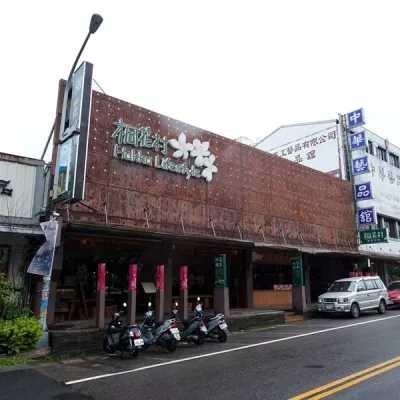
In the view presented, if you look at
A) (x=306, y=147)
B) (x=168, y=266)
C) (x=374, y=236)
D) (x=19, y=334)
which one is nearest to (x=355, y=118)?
(x=306, y=147)

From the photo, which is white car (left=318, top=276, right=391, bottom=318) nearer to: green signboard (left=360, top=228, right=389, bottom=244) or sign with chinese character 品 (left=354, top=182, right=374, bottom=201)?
green signboard (left=360, top=228, right=389, bottom=244)

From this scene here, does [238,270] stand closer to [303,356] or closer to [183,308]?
[183,308]

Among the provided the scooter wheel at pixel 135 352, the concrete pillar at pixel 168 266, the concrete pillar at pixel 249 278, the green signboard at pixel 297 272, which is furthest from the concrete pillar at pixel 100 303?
the green signboard at pixel 297 272

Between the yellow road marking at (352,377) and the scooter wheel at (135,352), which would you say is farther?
the scooter wheel at (135,352)

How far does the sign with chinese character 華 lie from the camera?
49.0 ft

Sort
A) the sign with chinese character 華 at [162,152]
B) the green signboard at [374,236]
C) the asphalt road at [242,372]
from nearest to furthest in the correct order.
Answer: the asphalt road at [242,372], the sign with chinese character 華 at [162,152], the green signboard at [374,236]

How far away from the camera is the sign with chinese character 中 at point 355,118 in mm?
Result: 27866

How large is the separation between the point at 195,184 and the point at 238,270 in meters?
5.38

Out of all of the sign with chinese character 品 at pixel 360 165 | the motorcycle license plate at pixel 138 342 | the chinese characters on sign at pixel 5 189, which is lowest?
the motorcycle license plate at pixel 138 342

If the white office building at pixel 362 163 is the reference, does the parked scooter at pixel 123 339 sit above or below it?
below

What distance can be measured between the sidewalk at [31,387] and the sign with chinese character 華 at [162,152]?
8463 millimetres

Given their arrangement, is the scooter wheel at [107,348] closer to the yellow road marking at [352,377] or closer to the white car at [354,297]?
the yellow road marking at [352,377]

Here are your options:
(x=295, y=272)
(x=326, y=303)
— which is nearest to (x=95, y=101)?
(x=295, y=272)

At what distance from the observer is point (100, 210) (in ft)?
45.2
